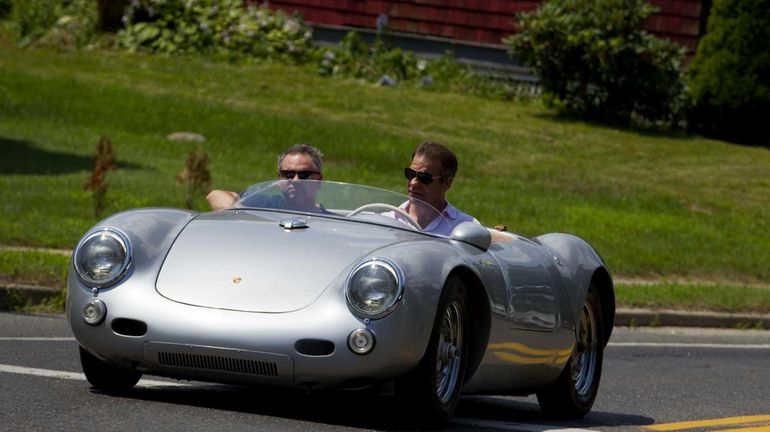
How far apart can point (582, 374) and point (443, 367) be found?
74.6 inches

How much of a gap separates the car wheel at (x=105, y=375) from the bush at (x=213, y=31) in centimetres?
2311

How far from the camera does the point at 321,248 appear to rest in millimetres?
6988

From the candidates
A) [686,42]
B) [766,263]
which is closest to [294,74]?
[686,42]

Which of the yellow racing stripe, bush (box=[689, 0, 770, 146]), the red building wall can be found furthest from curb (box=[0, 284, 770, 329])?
the red building wall

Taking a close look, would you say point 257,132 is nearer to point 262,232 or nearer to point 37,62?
point 37,62

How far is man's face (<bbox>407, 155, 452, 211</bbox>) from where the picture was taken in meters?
8.09

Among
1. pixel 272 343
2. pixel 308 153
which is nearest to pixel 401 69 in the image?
pixel 308 153

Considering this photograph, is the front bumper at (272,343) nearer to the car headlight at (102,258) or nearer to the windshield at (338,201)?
the car headlight at (102,258)

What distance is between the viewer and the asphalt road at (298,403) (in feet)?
21.6

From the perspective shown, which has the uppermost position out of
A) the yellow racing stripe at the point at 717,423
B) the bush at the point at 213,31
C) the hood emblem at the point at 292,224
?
the hood emblem at the point at 292,224

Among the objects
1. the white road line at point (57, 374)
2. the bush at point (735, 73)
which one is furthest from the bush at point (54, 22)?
the white road line at point (57, 374)

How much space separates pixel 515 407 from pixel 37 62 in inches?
821

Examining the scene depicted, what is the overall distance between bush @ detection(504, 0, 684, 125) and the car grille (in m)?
21.2

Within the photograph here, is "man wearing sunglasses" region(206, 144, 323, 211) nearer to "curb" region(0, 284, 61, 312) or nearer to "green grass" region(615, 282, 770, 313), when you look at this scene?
"curb" region(0, 284, 61, 312)
